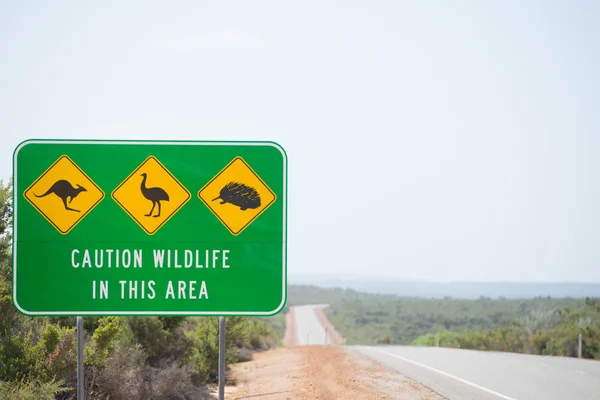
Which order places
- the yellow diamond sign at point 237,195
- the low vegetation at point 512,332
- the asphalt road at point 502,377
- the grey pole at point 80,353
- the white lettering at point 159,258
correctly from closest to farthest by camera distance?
the grey pole at point 80,353 → the yellow diamond sign at point 237,195 → the white lettering at point 159,258 → the asphalt road at point 502,377 → the low vegetation at point 512,332

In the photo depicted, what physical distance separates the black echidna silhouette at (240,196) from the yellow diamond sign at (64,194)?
1229 mm

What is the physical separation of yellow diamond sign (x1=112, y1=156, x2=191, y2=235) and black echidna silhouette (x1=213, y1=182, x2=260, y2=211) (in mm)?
369

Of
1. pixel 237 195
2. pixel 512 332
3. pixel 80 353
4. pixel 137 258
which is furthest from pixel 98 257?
pixel 512 332

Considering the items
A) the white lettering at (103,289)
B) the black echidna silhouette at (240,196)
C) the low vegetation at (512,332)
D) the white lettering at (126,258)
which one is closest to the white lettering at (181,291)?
the white lettering at (126,258)

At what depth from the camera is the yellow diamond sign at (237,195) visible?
653 cm

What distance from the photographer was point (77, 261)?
6.60 m

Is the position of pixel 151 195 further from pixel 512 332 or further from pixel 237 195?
pixel 512 332

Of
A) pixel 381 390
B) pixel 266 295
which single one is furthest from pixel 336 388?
pixel 266 295

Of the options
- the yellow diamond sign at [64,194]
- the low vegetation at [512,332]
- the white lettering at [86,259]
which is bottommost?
the low vegetation at [512,332]

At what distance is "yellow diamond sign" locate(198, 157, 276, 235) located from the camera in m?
6.53

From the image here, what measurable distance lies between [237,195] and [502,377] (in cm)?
1418

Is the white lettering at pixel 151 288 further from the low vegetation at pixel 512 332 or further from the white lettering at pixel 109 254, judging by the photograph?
the low vegetation at pixel 512 332

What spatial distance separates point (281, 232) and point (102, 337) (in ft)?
20.6

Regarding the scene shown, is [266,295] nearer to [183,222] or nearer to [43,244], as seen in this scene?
[183,222]
